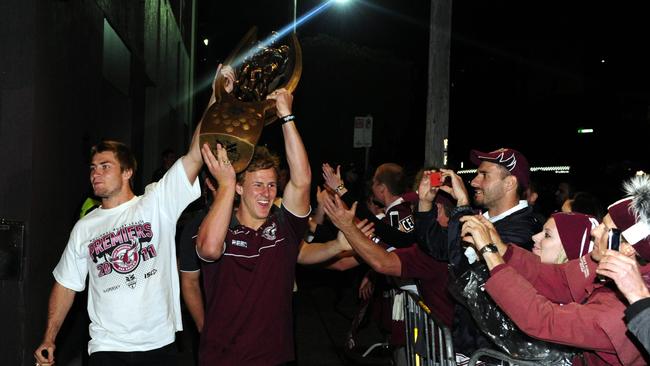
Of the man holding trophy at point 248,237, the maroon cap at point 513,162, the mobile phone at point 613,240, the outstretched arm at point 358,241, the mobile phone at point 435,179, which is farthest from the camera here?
the mobile phone at point 435,179

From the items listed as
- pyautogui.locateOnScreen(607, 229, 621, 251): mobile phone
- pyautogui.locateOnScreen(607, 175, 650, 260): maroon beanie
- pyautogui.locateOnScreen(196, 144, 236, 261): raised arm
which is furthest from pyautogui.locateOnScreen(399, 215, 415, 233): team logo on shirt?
pyautogui.locateOnScreen(607, 229, 621, 251): mobile phone

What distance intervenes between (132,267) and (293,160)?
1.25 meters

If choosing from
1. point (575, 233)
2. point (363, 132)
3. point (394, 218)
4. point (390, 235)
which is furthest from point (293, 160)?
point (363, 132)

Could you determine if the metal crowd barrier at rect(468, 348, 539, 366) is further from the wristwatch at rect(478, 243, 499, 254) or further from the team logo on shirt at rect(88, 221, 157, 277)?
the team logo on shirt at rect(88, 221, 157, 277)

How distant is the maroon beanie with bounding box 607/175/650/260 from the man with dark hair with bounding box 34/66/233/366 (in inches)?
97.1

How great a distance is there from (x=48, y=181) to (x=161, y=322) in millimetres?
3368

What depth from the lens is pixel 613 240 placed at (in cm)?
322

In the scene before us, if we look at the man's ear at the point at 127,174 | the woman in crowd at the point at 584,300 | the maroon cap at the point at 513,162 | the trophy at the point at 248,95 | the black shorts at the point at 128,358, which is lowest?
the black shorts at the point at 128,358

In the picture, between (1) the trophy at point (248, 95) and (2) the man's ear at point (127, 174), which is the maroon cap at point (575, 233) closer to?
(1) the trophy at point (248, 95)

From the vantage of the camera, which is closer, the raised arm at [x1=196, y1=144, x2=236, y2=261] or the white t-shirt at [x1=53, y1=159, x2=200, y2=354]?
the raised arm at [x1=196, y1=144, x2=236, y2=261]

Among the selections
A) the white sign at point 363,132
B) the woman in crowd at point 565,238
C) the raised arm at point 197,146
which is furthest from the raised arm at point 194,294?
the white sign at point 363,132

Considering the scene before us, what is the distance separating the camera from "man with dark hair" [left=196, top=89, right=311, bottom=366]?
4168mm

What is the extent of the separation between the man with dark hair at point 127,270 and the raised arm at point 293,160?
57cm

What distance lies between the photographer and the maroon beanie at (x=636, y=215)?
325cm
